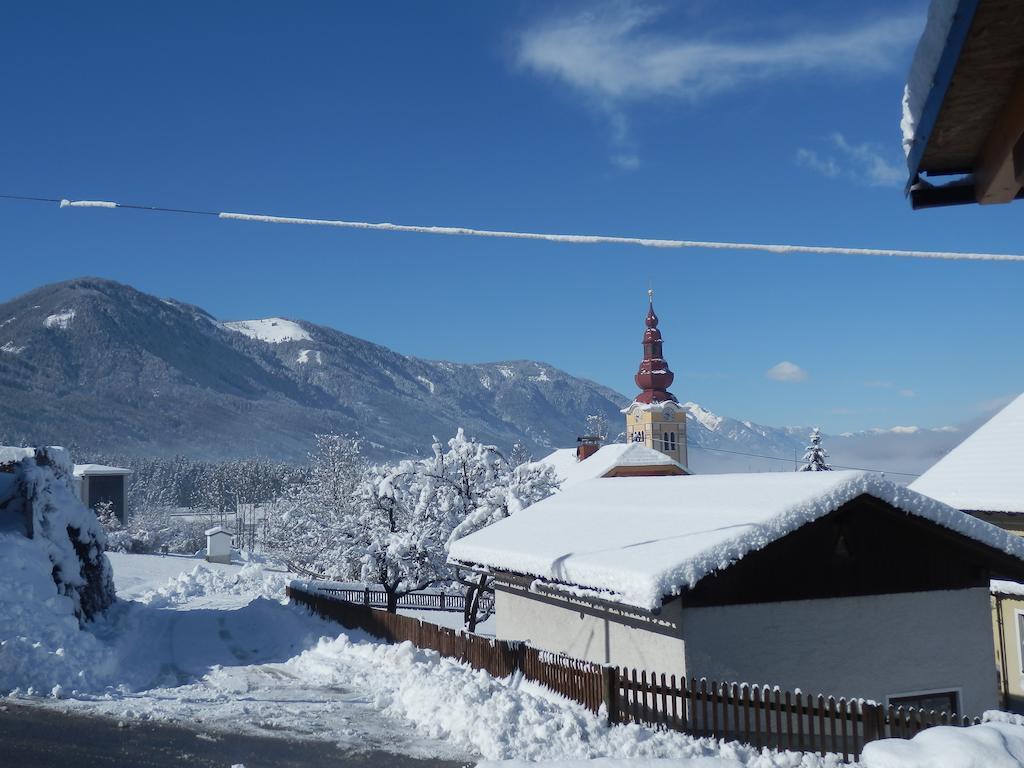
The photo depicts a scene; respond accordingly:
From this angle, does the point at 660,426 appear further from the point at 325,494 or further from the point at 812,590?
the point at 812,590

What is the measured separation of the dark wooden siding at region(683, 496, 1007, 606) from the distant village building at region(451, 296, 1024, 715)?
2 centimetres

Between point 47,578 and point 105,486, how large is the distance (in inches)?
3449

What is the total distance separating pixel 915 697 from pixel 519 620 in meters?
8.12

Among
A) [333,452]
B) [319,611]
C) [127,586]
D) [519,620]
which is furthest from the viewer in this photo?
[333,452]

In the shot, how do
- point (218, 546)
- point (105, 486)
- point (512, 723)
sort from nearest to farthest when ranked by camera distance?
point (512, 723)
point (218, 546)
point (105, 486)

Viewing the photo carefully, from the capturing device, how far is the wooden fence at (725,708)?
11.5 m

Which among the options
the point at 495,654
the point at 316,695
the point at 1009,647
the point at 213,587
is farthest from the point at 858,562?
the point at 213,587

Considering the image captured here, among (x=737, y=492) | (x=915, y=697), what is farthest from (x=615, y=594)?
(x=915, y=697)

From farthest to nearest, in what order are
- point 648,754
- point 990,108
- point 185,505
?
point 185,505
point 648,754
point 990,108

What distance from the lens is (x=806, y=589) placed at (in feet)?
45.1

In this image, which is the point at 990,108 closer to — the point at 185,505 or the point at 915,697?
the point at 915,697

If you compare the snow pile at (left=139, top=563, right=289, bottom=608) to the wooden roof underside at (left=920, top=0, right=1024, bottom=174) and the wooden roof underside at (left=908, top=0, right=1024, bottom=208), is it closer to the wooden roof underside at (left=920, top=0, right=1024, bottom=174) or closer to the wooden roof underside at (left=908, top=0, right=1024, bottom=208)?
the wooden roof underside at (left=908, top=0, right=1024, bottom=208)

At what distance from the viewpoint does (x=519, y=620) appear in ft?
61.6

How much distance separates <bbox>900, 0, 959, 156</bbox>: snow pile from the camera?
126 inches
